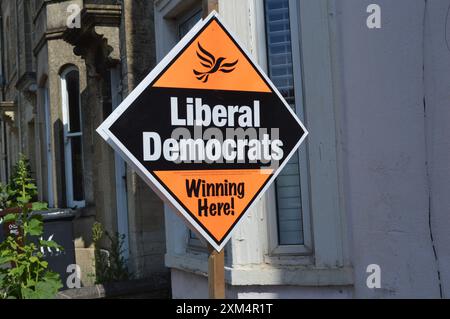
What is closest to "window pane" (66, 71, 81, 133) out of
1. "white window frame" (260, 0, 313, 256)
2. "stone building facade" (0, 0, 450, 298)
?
"stone building facade" (0, 0, 450, 298)

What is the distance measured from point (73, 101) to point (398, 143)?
753cm

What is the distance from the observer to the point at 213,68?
3.04 meters

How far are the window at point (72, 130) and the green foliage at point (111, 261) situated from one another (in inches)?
82.0

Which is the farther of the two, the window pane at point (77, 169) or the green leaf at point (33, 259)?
the window pane at point (77, 169)

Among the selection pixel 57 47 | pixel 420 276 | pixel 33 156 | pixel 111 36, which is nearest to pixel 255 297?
pixel 420 276

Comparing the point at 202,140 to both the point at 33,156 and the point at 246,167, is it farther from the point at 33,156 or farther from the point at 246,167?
the point at 33,156

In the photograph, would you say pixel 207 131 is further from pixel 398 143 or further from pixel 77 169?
pixel 77 169

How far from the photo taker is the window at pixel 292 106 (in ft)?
16.4

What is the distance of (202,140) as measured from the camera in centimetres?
293

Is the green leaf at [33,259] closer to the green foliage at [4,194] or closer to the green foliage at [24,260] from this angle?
the green foliage at [24,260]

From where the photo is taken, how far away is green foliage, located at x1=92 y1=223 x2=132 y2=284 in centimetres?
809

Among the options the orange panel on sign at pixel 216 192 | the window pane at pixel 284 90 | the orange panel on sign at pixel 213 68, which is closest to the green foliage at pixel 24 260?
the window pane at pixel 284 90

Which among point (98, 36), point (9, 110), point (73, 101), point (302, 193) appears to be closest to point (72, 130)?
point (73, 101)

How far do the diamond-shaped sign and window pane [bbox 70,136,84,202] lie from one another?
794 centimetres
